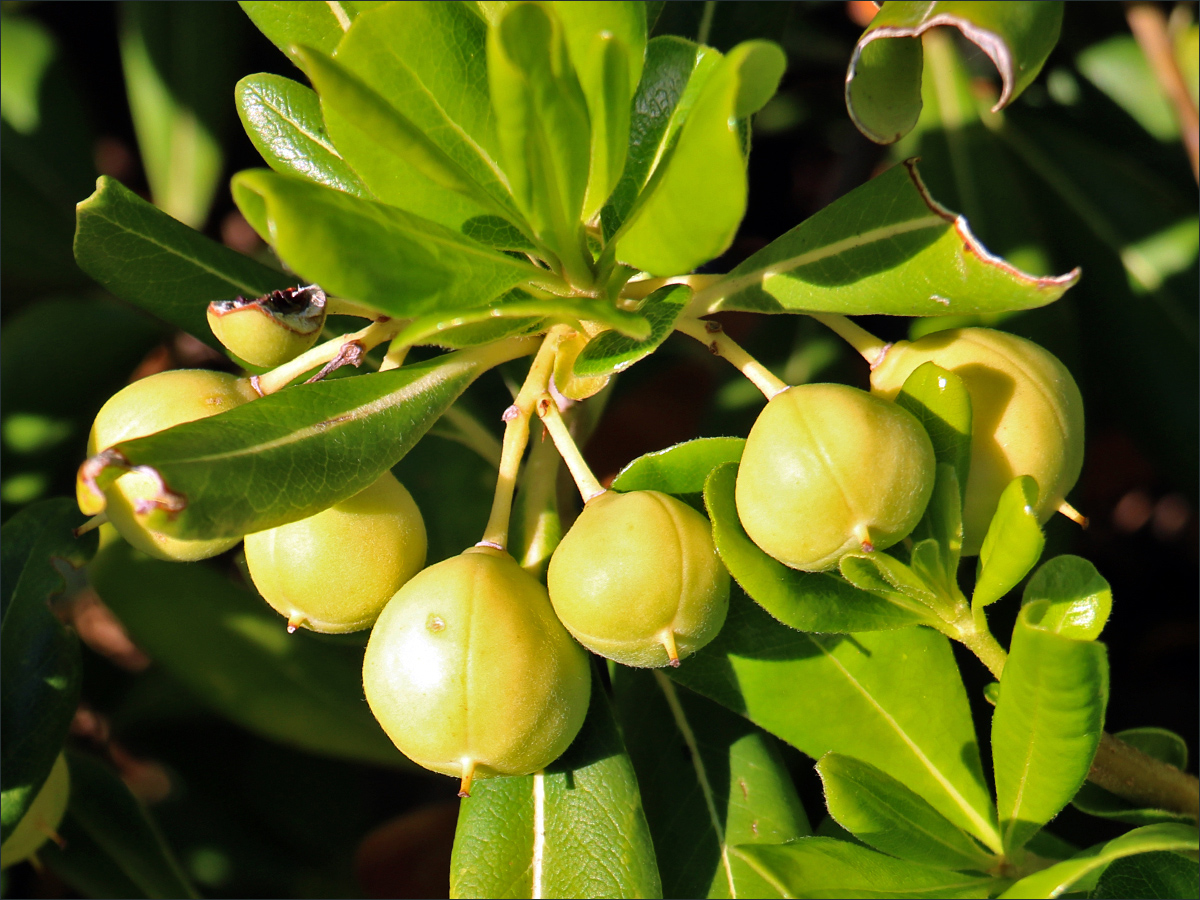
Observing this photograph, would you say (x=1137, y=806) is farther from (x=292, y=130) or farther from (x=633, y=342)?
(x=292, y=130)

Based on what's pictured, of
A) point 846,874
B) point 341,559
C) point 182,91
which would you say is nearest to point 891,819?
point 846,874

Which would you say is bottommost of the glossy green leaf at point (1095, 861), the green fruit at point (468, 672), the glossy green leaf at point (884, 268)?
the glossy green leaf at point (1095, 861)

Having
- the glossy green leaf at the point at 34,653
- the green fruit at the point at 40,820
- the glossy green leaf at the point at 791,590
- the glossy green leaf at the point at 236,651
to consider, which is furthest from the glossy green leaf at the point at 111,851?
the glossy green leaf at the point at 791,590

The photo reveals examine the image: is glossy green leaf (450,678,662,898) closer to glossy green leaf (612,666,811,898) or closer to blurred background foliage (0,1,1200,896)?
glossy green leaf (612,666,811,898)

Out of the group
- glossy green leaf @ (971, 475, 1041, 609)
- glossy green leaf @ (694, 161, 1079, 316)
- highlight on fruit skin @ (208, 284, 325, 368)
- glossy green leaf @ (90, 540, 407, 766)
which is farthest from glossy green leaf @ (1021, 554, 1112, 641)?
glossy green leaf @ (90, 540, 407, 766)

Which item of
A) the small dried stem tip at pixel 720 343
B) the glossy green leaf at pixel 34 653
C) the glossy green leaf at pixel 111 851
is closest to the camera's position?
the small dried stem tip at pixel 720 343

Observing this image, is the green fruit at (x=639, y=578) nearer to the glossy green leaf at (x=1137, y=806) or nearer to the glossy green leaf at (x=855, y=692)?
the glossy green leaf at (x=855, y=692)
